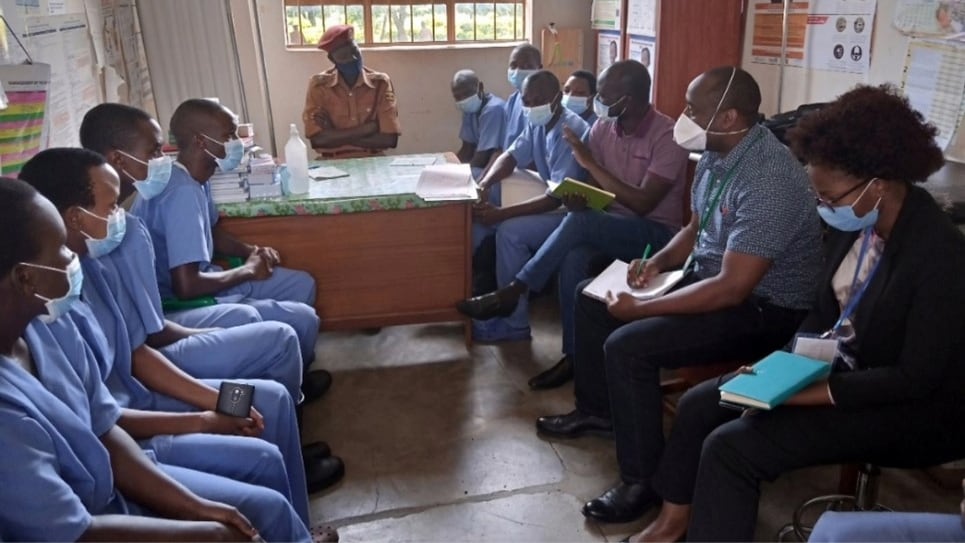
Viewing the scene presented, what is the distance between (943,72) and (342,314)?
2.30m

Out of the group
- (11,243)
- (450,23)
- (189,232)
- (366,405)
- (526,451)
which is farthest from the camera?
(450,23)

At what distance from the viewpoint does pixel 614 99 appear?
113 inches

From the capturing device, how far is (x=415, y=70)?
190 inches

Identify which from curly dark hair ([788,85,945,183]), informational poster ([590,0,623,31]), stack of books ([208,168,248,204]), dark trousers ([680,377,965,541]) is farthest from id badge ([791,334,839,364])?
informational poster ([590,0,623,31])

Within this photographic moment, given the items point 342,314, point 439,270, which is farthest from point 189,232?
point 439,270

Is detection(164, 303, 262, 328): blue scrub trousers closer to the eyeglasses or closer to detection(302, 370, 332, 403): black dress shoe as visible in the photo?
detection(302, 370, 332, 403): black dress shoe

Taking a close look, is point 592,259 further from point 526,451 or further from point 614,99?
point 526,451

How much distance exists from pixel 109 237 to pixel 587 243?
A: 1.77m

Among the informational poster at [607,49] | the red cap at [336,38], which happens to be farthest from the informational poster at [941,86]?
the red cap at [336,38]

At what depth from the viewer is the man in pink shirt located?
285cm

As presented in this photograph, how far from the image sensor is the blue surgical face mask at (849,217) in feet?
5.37

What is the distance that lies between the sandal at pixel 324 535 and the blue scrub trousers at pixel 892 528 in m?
1.21

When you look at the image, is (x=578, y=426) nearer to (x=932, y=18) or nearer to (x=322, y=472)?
(x=322, y=472)

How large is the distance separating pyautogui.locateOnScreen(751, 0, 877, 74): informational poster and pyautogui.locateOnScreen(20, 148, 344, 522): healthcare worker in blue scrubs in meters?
2.31
